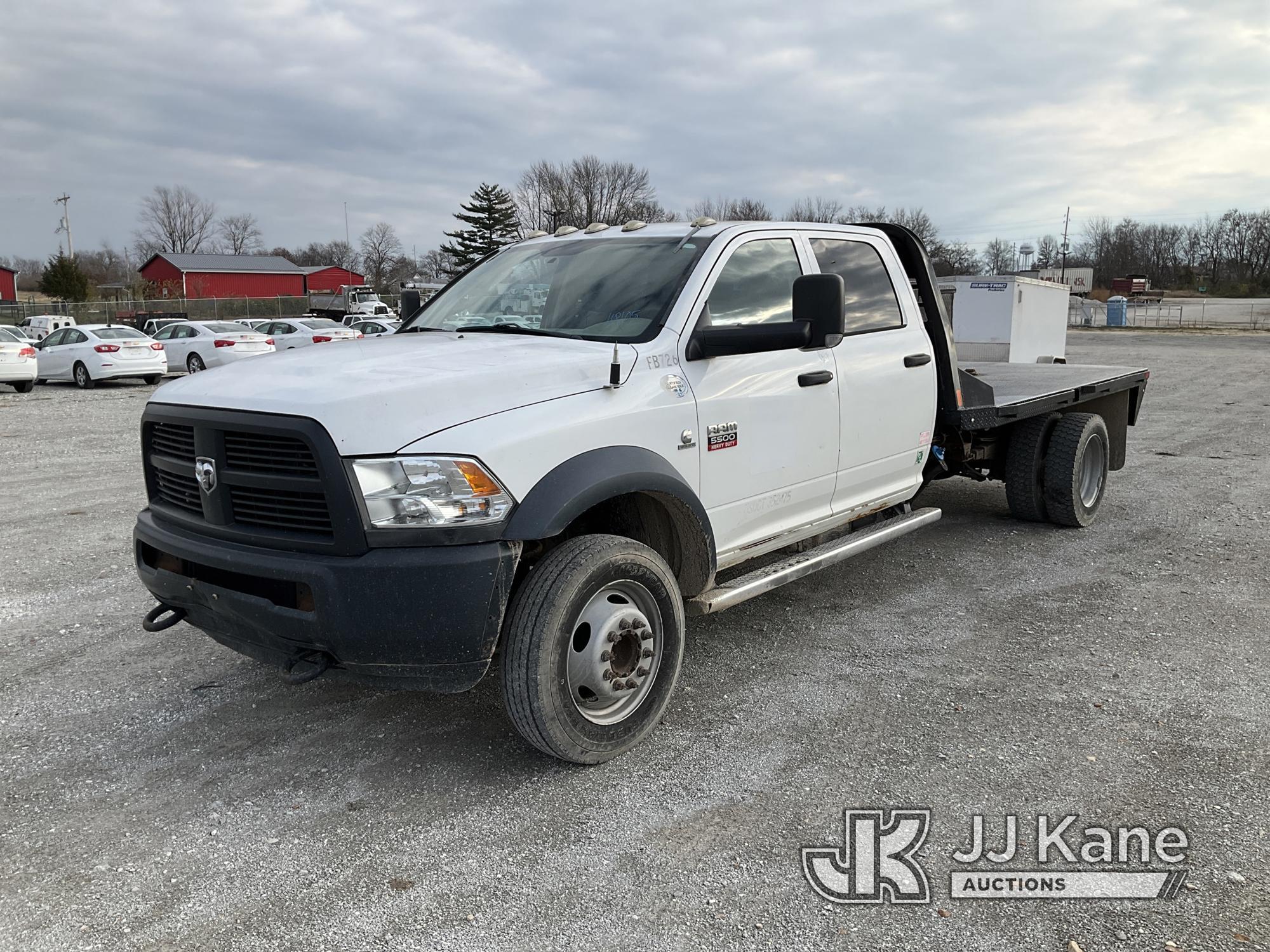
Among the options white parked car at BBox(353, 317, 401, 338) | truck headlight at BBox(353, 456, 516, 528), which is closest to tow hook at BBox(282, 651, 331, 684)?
truck headlight at BBox(353, 456, 516, 528)

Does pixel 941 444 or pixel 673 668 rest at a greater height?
pixel 941 444

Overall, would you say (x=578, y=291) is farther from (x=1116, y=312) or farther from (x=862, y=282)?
(x=1116, y=312)

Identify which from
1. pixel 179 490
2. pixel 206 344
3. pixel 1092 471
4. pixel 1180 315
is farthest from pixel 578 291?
pixel 1180 315

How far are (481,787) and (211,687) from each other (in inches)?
63.0

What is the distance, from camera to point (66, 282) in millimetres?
65188

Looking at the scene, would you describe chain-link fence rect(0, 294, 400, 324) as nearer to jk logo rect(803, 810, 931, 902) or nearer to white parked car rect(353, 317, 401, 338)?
white parked car rect(353, 317, 401, 338)

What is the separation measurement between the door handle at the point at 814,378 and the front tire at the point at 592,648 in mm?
1247

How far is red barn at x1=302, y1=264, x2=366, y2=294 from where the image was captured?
8312cm

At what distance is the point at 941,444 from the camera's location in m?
6.11

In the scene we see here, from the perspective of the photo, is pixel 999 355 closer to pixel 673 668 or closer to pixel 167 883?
pixel 673 668

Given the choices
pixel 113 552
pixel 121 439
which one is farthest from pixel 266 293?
pixel 113 552

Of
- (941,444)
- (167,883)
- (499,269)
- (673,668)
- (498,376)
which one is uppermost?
(499,269)

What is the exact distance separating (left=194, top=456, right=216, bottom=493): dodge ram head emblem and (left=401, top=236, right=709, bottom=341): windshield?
144 cm

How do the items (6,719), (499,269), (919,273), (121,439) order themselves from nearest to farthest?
(6,719)
(499,269)
(919,273)
(121,439)
